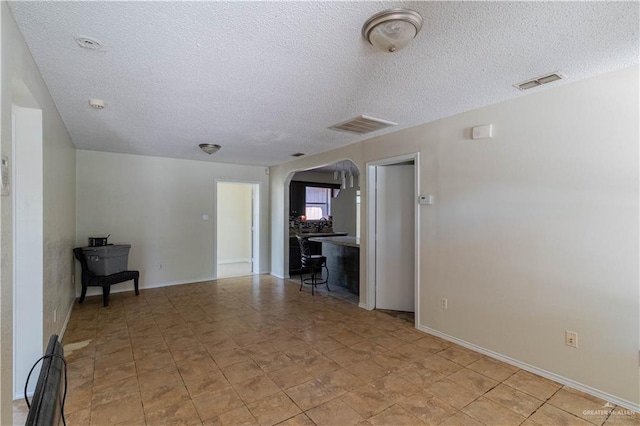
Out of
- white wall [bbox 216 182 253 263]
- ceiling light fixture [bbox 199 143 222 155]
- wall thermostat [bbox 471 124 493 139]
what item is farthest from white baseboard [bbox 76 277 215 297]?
wall thermostat [bbox 471 124 493 139]

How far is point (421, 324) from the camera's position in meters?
3.63

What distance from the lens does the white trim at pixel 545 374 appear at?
2242 mm

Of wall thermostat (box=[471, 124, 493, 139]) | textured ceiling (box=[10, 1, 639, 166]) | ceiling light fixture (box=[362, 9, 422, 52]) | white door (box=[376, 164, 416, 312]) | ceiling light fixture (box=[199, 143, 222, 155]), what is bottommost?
white door (box=[376, 164, 416, 312])

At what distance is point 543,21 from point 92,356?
4.31 metres

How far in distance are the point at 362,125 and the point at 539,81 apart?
1.71m

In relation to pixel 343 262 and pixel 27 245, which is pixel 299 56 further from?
pixel 343 262

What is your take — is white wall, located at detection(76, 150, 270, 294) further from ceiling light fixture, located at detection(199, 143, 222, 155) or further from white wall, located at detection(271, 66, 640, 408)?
white wall, located at detection(271, 66, 640, 408)

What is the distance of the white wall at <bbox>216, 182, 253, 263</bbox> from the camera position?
823 centimetres

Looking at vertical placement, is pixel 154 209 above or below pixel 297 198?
below

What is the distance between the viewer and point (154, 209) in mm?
5703

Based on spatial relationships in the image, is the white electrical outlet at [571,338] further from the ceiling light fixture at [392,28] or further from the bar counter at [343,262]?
the bar counter at [343,262]

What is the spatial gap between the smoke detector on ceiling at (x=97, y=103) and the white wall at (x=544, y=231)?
327cm

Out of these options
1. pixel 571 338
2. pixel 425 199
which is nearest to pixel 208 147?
pixel 425 199

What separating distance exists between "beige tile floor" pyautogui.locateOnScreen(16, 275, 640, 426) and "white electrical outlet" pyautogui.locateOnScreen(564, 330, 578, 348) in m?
0.34
